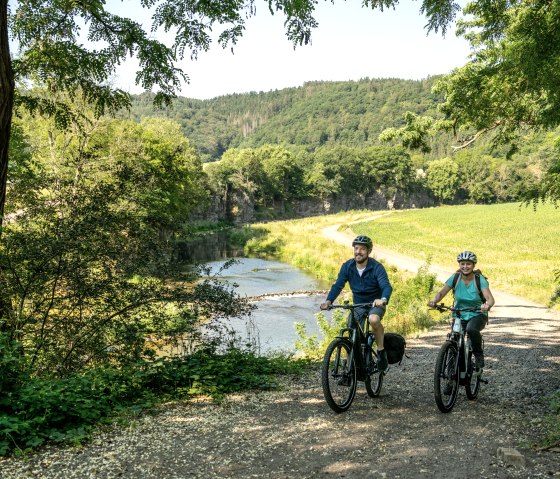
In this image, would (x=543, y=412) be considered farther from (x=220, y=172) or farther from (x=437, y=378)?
(x=220, y=172)

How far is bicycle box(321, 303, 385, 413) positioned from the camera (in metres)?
6.15

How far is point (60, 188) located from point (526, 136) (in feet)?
44.0

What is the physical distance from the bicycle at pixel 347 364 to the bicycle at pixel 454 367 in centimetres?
95

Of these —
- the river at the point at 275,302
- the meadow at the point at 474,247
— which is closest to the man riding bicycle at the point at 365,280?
the river at the point at 275,302

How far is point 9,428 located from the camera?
5.00m

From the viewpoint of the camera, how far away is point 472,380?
6.93 meters

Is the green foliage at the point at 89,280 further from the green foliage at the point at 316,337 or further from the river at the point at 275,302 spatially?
the green foliage at the point at 316,337

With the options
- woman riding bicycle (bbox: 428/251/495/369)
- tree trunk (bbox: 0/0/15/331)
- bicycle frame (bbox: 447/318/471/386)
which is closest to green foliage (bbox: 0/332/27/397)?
tree trunk (bbox: 0/0/15/331)

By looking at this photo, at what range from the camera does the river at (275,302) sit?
16766mm

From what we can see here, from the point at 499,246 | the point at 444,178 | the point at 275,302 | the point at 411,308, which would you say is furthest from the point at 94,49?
the point at 444,178

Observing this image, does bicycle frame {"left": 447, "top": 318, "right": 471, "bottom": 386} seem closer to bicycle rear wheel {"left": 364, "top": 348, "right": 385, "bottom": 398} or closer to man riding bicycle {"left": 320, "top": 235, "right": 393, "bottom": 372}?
man riding bicycle {"left": 320, "top": 235, "right": 393, "bottom": 372}

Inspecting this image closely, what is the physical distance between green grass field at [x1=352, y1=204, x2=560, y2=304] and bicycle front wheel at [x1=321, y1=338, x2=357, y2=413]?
21.6 ft

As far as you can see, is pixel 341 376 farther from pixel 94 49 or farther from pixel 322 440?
pixel 94 49

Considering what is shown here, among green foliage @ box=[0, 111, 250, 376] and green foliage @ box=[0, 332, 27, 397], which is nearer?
green foliage @ box=[0, 332, 27, 397]
